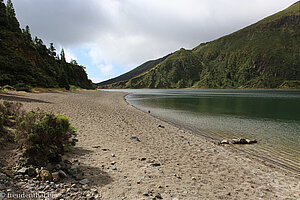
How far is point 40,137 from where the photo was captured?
546cm

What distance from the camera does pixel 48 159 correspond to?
5398mm

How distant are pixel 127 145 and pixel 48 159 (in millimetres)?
4344

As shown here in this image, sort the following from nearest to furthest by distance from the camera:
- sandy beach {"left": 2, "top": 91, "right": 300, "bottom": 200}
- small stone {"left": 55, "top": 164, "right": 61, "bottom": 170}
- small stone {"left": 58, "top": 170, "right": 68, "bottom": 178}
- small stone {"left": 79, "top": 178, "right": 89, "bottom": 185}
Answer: small stone {"left": 79, "top": 178, "right": 89, "bottom": 185} → small stone {"left": 58, "top": 170, "right": 68, "bottom": 178} → sandy beach {"left": 2, "top": 91, "right": 300, "bottom": 200} → small stone {"left": 55, "top": 164, "right": 61, "bottom": 170}

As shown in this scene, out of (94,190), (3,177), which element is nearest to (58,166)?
(3,177)

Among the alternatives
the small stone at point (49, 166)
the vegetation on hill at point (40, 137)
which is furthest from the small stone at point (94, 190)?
the vegetation on hill at point (40, 137)

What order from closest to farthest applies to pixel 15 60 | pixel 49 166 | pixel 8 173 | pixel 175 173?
pixel 8 173 → pixel 49 166 → pixel 175 173 → pixel 15 60

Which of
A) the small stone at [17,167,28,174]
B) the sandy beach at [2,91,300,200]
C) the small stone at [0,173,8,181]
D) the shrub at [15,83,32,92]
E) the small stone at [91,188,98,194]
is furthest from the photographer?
the shrub at [15,83,32,92]

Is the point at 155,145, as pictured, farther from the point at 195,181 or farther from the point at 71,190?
the point at 71,190

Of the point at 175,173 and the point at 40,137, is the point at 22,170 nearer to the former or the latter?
the point at 40,137

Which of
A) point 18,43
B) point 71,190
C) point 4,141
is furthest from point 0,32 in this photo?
point 71,190

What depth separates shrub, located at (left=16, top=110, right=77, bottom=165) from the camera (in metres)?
5.25

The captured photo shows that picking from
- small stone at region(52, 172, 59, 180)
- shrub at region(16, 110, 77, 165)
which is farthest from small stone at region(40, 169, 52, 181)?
shrub at region(16, 110, 77, 165)

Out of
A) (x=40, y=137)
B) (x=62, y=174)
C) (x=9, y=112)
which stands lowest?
(x=62, y=174)

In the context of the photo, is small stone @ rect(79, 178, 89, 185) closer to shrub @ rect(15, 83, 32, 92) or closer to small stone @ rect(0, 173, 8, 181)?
small stone @ rect(0, 173, 8, 181)
